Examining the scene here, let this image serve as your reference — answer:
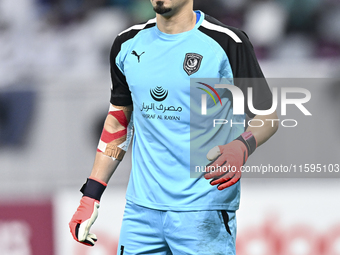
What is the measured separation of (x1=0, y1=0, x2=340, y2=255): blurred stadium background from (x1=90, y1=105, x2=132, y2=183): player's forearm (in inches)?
64.1

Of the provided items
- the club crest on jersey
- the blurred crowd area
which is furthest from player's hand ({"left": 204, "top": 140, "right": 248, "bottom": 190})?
the blurred crowd area

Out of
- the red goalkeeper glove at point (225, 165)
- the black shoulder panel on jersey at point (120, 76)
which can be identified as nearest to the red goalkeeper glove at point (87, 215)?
the black shoulder panel on jersey at point (120, 76)

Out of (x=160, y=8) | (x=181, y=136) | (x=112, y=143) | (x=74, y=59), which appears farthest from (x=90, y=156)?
(x=160, y=8)

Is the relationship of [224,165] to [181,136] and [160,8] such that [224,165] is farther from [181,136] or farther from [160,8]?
[160,8]

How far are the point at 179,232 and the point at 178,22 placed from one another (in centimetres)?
98

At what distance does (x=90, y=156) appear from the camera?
14.3 feet

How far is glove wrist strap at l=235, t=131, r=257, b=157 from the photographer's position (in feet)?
7.36

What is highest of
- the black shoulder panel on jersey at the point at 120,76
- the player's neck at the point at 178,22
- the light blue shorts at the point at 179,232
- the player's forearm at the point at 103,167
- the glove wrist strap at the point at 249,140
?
the player's neck at the point at 178,22

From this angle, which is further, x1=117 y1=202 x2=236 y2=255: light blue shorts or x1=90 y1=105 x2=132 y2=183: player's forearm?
x1=90 y1=105 x2=132 y2=183: player's forearm

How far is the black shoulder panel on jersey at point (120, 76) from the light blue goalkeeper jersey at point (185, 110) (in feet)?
0.55

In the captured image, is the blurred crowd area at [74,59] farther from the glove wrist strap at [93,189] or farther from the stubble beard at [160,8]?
the stubble beard at [160,8]

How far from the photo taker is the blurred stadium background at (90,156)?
13.3ft

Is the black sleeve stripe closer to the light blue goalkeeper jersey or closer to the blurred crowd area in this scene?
the light blue goalkeeper jersey

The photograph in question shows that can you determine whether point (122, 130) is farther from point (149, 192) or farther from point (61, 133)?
point (61, 133)
